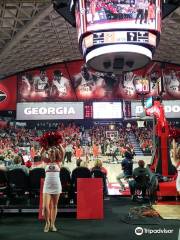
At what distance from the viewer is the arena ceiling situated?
1879 centimetres

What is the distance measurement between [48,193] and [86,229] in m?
0.95

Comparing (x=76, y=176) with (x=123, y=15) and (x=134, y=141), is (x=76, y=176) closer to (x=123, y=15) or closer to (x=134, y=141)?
(x=123, y=15)

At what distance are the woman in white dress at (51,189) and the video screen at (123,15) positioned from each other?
2.27 metres

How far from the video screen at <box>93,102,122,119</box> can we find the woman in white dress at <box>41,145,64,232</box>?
1656 cm

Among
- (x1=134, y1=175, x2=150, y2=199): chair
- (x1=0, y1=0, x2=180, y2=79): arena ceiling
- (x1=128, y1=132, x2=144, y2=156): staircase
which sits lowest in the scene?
(x1=134, y1=175, x2=150, y2=199): chair

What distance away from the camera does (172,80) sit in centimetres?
2788

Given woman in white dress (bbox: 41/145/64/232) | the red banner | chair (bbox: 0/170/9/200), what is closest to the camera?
woman in white dress (bbox: 41/145/64/232)

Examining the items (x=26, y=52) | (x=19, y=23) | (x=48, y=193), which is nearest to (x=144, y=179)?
(x=48, y=193)

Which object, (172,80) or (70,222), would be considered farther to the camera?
(172,80)

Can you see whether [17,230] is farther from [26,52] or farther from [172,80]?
[172,80]

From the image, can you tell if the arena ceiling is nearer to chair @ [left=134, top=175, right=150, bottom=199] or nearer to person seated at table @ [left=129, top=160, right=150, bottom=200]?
person seated at table @ [left=129, top=160, right=150, bottom=200]

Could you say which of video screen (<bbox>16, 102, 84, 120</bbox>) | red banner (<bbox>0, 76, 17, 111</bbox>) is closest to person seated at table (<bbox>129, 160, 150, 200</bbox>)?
video screen (<bbox>16, 102, 84, 120</bbox>)

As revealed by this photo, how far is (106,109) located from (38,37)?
239 inches

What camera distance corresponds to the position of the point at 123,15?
5207mm
